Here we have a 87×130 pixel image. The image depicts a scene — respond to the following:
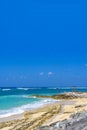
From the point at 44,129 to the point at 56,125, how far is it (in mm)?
614

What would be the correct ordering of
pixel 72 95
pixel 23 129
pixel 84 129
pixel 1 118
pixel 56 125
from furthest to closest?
pixel 72 95 → pixel 1 118 → pixel 23 129 → pixel 56 125 → pixel 84 129

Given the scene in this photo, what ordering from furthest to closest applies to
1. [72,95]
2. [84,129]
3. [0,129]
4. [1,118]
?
[72,95] → [1,118] → [0,129] → [84,129]

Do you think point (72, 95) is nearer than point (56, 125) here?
No

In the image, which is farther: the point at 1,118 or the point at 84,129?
the point at 1,118

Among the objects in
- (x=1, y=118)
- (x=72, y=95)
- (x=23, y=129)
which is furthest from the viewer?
(x=72, y=95)

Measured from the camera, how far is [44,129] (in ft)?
50.6

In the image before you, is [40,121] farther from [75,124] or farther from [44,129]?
[75,124]

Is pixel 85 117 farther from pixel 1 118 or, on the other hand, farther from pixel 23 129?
pixel 1 118

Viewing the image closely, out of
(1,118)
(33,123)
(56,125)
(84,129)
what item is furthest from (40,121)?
(84,129)

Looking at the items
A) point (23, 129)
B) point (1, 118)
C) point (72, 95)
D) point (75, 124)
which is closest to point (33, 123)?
point (23, 129)

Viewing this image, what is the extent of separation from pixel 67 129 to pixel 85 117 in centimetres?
112

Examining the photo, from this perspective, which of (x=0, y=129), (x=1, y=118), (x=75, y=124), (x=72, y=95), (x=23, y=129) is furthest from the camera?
(x=72, y=95)

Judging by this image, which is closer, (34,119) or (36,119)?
(36,119)

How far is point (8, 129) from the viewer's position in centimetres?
2262
